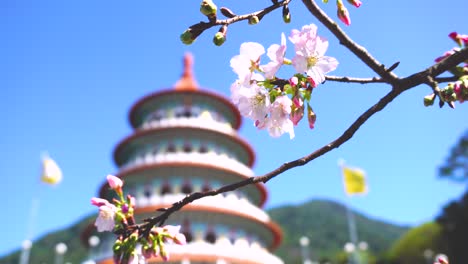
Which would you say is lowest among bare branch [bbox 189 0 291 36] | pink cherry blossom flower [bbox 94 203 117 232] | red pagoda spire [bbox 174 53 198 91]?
pink cherry blossom flower [bbox 94 203 117 232]

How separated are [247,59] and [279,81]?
14 centimetres

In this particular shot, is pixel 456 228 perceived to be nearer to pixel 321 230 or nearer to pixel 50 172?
pixel 50 172

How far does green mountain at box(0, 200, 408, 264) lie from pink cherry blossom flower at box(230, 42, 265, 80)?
55.7 meters

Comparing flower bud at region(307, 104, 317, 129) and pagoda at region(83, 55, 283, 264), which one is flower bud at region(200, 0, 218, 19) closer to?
flower bud at region(307, 104, 317, 129)

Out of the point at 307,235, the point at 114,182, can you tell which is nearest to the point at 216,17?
the point at 114,182

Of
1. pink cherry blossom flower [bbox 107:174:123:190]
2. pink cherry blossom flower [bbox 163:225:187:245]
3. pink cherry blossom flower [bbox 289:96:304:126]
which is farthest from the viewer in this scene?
pink cherry blossom flower [bbox 107:174:123:190]

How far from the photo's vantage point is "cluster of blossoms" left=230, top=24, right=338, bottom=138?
1588mm

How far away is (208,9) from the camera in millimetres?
1564

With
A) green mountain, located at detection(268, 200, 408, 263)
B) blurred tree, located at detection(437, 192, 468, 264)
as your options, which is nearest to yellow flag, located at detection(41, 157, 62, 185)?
blurred tree, located at detection(437, 192, 468, 264)

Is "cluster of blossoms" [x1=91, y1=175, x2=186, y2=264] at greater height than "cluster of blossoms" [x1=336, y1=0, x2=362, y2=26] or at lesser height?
lesser

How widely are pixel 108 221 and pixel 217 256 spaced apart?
A: 17292mm

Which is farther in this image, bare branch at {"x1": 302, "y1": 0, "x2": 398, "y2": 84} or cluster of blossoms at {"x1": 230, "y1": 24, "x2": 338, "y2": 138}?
cluster of blossoms at {"x1": 230, "y1": 24, "x2": 338, "y2": 138}

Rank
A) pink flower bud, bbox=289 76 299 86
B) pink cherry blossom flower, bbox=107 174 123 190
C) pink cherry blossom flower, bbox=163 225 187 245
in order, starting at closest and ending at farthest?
pink flower bud, bbox=289 76 299 86
pink cherry blossom flower, bbox=163 225 187 245
pink cherry blossom flower, bbox=107 174 123 190

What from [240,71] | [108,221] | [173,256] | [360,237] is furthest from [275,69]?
[360,237]
